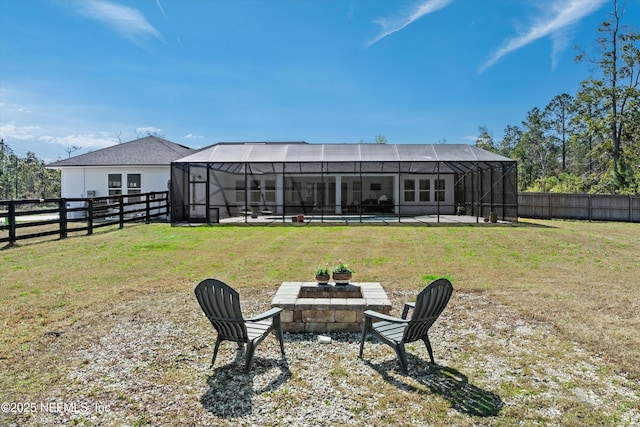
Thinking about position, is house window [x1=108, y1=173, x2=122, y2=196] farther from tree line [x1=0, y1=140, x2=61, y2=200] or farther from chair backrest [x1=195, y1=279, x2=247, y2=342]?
tree line [x1=0, y1=140, x2=61, y2=200]

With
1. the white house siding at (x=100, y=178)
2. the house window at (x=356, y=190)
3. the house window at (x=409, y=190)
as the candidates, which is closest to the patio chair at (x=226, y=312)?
the white house siding at (x=100, y=178)

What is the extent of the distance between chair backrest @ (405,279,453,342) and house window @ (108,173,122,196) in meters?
17.4

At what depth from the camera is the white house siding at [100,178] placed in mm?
17281

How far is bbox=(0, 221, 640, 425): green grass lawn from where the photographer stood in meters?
2.55

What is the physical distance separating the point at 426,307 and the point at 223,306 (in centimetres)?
157

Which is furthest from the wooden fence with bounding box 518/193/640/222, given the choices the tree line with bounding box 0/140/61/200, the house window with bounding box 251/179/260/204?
the tree line with bounding box 0/140/61/200

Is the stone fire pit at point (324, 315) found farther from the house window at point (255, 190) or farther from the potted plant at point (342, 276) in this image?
the house window at point (255, 190)

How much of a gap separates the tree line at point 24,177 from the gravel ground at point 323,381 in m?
44.9

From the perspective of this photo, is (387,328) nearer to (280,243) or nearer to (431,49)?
(280,243)

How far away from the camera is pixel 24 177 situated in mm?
48625

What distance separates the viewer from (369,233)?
1191 centimetres

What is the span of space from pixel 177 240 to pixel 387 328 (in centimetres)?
807

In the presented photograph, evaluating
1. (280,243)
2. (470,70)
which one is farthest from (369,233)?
(470,70)

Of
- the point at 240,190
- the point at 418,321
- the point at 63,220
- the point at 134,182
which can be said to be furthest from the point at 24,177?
the point at 418,321
